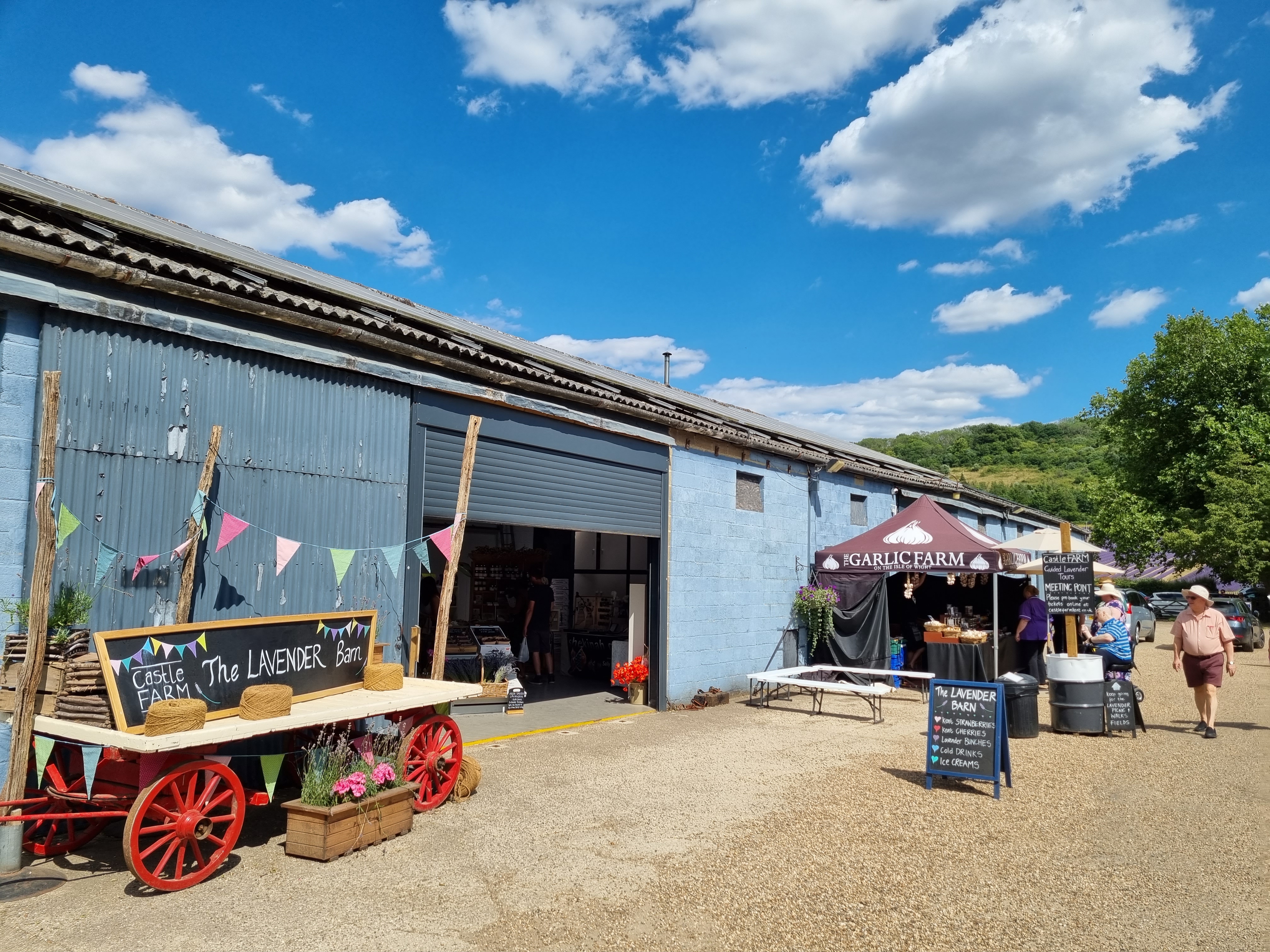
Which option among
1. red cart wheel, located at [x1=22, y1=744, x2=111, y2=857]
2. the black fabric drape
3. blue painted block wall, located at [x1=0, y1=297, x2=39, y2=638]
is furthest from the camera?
the black fabric drape

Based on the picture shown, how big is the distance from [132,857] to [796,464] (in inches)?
479

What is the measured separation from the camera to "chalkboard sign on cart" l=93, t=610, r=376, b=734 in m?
5.02

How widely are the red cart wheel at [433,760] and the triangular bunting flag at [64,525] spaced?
270 centimetres

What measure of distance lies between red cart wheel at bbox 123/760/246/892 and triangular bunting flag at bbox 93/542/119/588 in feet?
5.33

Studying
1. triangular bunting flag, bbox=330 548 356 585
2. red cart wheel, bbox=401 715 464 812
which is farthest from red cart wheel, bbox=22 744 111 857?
triangular bunting flag, bbox=330 548 356 585

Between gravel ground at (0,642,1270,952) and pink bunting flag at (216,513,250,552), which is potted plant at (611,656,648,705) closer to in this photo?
gravel ground at (0,642,1270,952)

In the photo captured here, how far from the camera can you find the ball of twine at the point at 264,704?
17.8ft

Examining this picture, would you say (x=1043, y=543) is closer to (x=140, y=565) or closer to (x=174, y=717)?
(x=140, y=565)

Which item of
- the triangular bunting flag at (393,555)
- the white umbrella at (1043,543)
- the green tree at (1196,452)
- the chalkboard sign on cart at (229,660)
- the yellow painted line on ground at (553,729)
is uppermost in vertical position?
the green tree at (1196,452)

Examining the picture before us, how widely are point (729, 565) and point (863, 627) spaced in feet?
10.2

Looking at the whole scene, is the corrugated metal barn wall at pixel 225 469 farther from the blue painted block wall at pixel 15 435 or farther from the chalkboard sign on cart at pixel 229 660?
the chalkboard sign on cart at pixel 229 660

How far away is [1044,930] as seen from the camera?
4.62 meters

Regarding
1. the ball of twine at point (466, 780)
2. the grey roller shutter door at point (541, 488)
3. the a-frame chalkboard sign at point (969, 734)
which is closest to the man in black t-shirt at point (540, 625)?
the grey roller shutter door at point (541, 488)

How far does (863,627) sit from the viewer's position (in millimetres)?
14648
